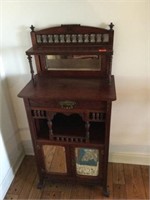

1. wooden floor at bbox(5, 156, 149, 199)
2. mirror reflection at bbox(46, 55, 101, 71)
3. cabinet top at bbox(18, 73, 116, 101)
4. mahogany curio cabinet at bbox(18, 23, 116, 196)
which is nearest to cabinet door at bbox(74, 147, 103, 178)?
mahogany curio cabinet at bbox(18, 23, 116, 196)

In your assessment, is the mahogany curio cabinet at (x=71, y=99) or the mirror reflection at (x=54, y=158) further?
the mirror reflection at (x=54, y=158)

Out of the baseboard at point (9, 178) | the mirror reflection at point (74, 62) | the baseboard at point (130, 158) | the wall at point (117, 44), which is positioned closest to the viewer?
the wall at point (117, 44)

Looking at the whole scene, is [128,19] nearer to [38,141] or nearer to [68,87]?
[68,87]

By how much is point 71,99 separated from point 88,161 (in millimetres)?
553

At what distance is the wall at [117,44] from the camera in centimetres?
128

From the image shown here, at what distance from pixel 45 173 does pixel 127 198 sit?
2.19 ft

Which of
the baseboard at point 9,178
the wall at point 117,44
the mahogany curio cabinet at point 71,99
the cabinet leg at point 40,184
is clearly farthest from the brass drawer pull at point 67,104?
the baseboard at point 9,178

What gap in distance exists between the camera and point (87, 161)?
58.4 inches

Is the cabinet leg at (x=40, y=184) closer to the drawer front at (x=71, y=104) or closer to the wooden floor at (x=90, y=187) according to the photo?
the wooden floor at (x=90, y=187)

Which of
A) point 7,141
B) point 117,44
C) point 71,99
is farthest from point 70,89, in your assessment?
point 7,141

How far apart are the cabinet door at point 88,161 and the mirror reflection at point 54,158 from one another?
3.9 inches

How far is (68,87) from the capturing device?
1302mm

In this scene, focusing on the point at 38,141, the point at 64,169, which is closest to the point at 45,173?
the point at 64,169

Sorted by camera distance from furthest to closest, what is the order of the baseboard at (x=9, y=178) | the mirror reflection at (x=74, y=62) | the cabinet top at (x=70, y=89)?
the baseboard at (x=9, y=178) < the mirror reflection at (x=74, y=62) < the cabinet top at (x=70, y=89)
